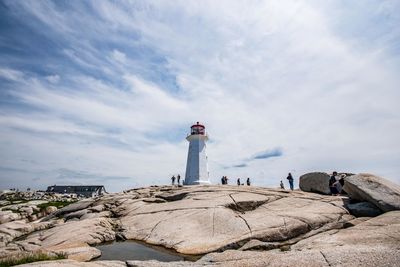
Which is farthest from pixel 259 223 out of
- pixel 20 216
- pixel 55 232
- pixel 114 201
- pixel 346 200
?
pixel 20 216

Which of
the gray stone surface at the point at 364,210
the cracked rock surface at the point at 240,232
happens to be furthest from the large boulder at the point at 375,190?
the cracked rock surface at the point at 240,232

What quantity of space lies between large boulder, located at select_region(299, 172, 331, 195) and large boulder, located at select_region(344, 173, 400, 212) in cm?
553

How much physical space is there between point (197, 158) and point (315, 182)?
25625 millimetres

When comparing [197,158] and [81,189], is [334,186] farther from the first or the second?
[81,189]

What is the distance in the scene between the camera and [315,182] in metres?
27.3

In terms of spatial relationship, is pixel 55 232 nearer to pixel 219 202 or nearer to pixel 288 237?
pixel 219 202

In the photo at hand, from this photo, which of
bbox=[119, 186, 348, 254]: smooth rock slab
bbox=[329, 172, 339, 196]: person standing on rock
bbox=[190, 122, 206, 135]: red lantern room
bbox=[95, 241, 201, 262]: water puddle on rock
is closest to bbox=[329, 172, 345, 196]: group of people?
bbox=[329, 172, 339, 196]: person standing on rock

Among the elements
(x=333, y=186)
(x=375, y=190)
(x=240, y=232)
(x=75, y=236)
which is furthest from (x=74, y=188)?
(x=375, y=190)

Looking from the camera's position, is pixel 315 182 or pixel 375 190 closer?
pixel 375 190

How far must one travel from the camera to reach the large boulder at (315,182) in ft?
86.7

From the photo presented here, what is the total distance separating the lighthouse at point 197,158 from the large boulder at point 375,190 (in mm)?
29809

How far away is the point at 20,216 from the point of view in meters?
31.7

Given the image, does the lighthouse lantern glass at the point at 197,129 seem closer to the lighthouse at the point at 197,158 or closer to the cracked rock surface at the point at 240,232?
the lighthouse at the point at 197,158

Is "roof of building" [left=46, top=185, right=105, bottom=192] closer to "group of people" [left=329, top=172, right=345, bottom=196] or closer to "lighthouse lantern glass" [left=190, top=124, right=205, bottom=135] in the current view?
"lighthouse lantern glass" [left=190, top=124, right=205, bottom=135]
